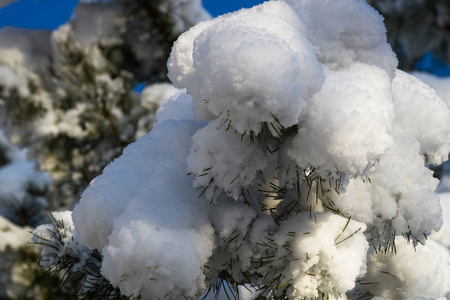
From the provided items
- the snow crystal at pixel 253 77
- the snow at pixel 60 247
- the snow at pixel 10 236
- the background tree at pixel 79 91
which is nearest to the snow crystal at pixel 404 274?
the snow crystal at pixel 253 77

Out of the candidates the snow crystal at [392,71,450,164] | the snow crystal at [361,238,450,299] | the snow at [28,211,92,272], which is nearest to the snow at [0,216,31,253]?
the snow at [28,211,92,272]

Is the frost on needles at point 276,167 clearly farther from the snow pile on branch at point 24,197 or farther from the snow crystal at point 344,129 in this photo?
the snow pile on branch at point 24,197

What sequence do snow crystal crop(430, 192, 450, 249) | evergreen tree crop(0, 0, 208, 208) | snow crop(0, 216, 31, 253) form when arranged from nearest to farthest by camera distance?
snow crystal crop(430, 192, 450, 249) < evergreen tree crop(0, 0, 208, 208) < snow crop(0, 216, 31, 253)

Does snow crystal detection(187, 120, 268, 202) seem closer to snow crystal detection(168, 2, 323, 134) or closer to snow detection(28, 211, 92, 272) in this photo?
snow crystal detection(168, 2, 323, 134)

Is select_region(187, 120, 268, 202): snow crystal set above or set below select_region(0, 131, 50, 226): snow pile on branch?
above

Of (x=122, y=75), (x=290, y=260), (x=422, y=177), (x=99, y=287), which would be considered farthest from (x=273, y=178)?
(x=122, y=75)

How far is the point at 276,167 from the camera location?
1.02m

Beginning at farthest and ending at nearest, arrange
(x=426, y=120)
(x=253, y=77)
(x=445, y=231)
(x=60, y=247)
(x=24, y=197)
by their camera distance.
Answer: (x=24, y=197) < (x=445, y=231) < (x=60, y=247) < (x=426, y=120) < (x=253, y=77)

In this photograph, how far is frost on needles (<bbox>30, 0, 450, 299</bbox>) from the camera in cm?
83

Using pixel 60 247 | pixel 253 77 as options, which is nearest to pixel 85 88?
pixel 60 247

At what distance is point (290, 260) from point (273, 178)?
19 cm

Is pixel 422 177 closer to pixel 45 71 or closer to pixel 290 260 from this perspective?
pixel 290 260

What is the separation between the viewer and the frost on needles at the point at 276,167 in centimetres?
83

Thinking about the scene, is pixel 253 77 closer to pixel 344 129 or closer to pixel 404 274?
pixel 344 129
